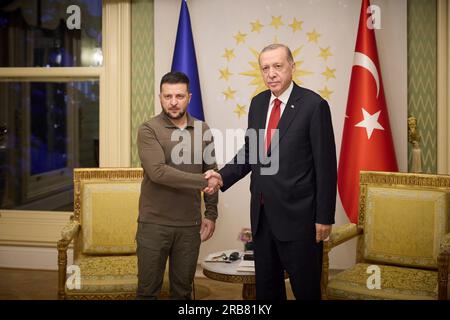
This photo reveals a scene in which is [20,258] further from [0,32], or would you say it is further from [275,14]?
[275,14]

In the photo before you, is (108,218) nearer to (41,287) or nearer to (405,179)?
(41,287)

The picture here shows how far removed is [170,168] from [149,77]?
7.54ft

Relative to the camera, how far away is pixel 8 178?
19.9 feet

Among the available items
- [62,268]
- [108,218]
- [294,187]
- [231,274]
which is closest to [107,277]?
[62,268]

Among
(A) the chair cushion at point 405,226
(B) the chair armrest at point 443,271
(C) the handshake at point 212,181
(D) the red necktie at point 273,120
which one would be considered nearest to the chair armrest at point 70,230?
(C) the handshake at point 212,181

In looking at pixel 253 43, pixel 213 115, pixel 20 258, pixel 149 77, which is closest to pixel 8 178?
pixel 20 258

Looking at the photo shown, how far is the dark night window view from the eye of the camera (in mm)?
5559

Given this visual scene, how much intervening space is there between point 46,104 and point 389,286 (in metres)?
4.10

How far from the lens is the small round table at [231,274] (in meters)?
3.59

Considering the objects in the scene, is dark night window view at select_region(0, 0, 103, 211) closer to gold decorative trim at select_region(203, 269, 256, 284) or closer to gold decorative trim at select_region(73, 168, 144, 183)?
gold decorative trim at select_region(73, 168, 144, 183)

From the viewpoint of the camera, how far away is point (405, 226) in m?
3.86

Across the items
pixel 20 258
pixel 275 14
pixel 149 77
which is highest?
pixel 275 14

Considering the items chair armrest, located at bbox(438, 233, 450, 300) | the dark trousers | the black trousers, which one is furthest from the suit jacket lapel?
chair armrest, located at bbox(438, 233, 450, 300)

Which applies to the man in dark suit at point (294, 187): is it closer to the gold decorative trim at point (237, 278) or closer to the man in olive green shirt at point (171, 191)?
the man in olive green shirt at point (171, 191)
